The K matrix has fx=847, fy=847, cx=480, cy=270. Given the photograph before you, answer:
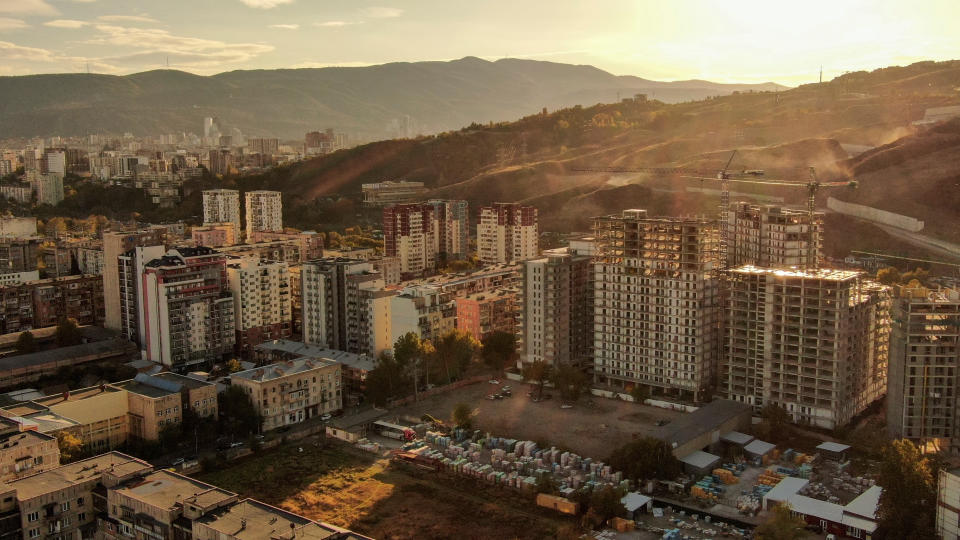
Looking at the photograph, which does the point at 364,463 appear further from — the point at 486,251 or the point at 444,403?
the point at 486,251

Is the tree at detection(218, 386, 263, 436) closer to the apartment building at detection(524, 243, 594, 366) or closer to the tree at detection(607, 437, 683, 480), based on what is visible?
the apartment building at detection(524, 243, 594, 366)

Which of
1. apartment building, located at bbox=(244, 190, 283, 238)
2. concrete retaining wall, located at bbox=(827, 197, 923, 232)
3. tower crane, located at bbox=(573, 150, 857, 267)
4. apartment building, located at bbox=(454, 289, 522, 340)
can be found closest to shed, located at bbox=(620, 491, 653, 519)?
tower crane, located at bbox=(573, 150, 857, 267)

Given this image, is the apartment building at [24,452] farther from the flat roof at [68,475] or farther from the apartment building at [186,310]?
the apartment building at [186,310]

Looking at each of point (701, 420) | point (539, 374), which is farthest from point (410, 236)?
point (701, 420)

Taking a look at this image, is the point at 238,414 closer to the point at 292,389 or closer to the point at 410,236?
the point at 292,389

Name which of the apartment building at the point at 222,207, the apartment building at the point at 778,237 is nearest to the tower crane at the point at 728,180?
the apartment building at the point at 778,237

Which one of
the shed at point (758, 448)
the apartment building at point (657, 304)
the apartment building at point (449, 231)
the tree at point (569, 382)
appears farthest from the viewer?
the apartment building at point (449, 231)
